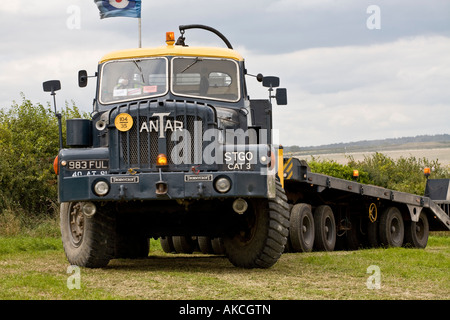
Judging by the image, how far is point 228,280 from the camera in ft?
31.7

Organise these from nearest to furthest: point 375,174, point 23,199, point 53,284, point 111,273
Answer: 1. point 53,284
2. point 111,273
3. point 23,199
4. point 375,174

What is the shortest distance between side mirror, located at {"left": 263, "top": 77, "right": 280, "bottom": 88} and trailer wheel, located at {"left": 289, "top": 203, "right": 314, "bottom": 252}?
4760mm

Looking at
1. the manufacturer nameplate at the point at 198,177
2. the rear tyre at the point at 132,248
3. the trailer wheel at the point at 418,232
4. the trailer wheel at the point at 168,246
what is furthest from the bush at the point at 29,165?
the manufacturer nameplate at the point at 198,177

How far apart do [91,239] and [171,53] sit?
2.98 m

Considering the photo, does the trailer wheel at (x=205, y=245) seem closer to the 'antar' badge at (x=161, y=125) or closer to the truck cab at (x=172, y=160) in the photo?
the truck cab at (x=172, y=160)

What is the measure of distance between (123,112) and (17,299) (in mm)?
3672

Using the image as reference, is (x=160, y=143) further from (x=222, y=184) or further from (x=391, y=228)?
(x=391, y=228)

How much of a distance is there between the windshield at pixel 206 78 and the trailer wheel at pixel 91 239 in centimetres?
210

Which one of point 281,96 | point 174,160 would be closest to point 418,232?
point 281,96

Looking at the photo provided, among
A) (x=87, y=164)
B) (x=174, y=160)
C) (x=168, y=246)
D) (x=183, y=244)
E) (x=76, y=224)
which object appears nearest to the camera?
(x=174, y=160)

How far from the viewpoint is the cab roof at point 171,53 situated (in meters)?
11.7
